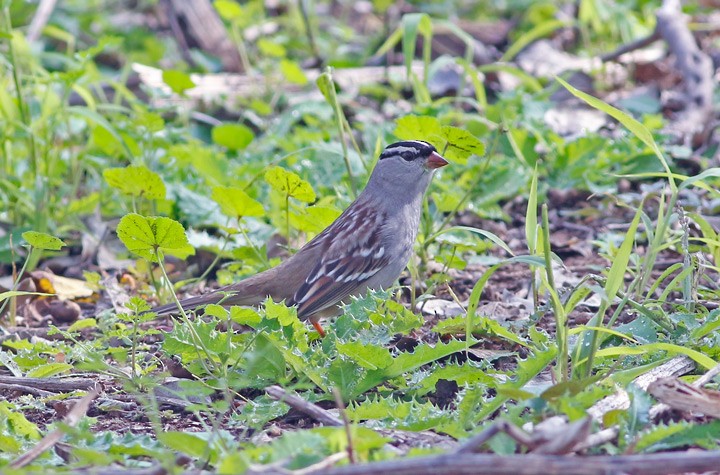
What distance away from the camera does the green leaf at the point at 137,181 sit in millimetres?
3982

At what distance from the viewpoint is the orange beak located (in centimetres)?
443

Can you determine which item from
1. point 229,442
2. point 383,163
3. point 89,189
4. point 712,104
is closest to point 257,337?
point 229,442

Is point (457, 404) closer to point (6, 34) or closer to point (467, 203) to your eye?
point (467, 203)

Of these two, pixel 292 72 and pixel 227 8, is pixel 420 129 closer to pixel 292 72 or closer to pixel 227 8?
pixel 292 72

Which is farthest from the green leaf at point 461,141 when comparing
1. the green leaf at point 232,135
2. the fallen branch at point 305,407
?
the green leaf at point 232,135

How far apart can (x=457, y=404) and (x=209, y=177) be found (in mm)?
2510

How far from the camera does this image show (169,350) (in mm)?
3289

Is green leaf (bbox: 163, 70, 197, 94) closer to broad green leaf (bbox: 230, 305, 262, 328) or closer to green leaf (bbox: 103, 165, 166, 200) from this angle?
green leaf (bbox: 103, 165, 166, 200)

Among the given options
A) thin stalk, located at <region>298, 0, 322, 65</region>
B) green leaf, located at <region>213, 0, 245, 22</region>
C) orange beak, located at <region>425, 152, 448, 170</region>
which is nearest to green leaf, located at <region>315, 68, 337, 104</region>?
orange beak, located at <region>425, 152, 448, 170</region>

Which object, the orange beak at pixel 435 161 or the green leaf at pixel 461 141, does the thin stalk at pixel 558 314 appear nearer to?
the green leaf at pixel 461 141

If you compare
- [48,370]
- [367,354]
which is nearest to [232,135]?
[48,370]

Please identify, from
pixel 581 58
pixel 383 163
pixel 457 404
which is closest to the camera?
pixel 457 404

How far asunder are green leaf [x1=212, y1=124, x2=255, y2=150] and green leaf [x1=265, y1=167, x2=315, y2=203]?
2.08 metres

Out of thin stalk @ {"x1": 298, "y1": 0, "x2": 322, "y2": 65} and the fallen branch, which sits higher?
thin stalk @ {"x1": 298, "y1": 0, "x2": 322, "y2": 65}
